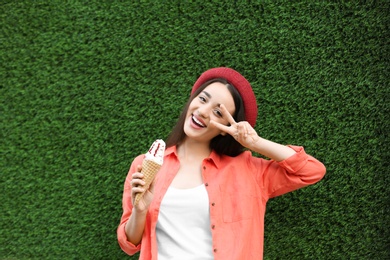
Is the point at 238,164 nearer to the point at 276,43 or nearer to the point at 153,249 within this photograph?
the point at 153,249

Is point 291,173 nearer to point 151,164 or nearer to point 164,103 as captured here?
point 151,164

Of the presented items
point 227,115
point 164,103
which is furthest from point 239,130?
point 164,103

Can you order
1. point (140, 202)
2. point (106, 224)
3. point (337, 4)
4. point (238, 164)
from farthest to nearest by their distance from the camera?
point (106, 224) < point (337, 4) < point (238, 164) < point (140, 202)

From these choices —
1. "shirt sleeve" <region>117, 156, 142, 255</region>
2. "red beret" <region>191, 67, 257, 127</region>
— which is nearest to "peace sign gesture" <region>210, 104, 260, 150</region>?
"red beret" <region>191, 67, 257, 127</region>

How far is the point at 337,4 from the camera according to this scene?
2539mm

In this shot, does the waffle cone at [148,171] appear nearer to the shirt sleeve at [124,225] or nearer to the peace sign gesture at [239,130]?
the shirt sleeve at [124,225]

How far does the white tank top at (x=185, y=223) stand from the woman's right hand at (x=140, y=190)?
0.29 feet

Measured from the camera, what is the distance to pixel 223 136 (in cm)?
216

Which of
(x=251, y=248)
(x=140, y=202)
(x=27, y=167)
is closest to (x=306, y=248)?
(x=251, y=248)

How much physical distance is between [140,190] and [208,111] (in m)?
0.50

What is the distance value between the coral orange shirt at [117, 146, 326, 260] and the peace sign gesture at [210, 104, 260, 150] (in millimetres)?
168

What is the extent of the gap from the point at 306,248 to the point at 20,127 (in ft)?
6.61

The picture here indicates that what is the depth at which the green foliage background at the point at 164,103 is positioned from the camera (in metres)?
2.51

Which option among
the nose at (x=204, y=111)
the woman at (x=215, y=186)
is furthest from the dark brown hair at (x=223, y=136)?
the nose at (x=204, y=111)
